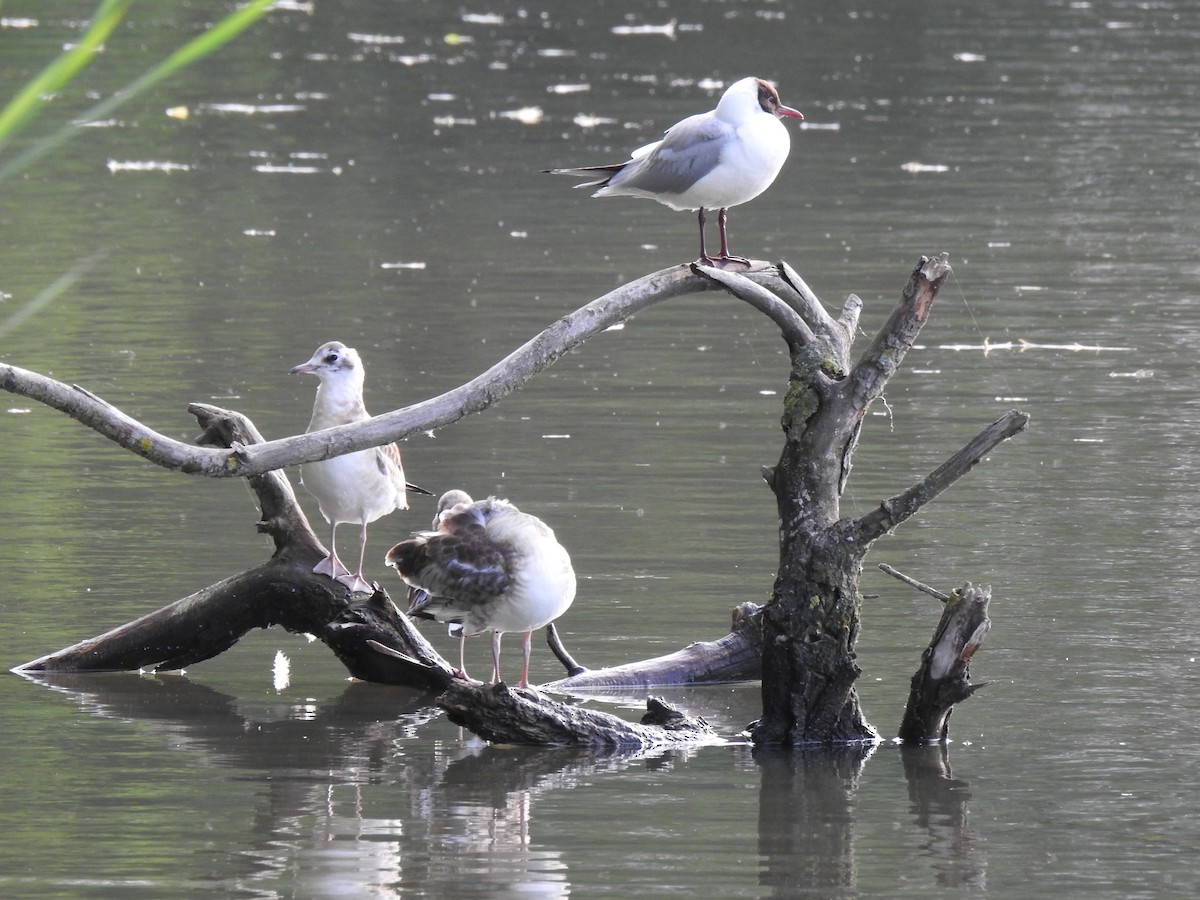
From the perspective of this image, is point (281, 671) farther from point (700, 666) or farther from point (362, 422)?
point (362, 422)

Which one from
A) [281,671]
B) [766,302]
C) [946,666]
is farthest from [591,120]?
[946,666]

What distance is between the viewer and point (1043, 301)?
1627 centimetres

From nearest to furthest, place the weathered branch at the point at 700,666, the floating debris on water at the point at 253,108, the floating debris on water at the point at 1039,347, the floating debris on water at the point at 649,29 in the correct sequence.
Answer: the weathered branch at the point at 700,666 < the floating debris on water at the point at 1039,347 < the floating debris on water at the point at 253,108 < the floating debris on water at the point at 649,29

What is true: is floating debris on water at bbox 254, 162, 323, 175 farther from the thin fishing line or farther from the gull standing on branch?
the gull standing on branch

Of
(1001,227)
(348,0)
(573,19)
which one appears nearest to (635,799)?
(1001,227)

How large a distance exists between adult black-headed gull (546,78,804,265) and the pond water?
6.33 feet

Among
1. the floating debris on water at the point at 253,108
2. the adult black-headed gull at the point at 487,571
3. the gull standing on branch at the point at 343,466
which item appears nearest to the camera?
the adult black-headed gull at the point at 487,571

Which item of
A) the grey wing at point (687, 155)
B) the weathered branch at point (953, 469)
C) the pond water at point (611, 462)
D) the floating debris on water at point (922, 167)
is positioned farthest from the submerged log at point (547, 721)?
the floating debris on water at point (922, 167)

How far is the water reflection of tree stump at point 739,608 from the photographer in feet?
21.7

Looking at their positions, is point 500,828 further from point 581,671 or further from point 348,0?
point 348,0

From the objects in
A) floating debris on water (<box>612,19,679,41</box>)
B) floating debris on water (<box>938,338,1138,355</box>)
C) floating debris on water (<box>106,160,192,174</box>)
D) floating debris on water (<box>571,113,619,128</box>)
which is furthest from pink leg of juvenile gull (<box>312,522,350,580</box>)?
floating debris on water (<box>612,19,679,41</box>)

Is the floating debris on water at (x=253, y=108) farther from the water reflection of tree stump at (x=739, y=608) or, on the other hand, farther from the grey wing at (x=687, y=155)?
the water reflection of tree stump at (x=739, y=608)

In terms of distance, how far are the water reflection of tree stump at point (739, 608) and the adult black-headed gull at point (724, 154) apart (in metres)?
0.87

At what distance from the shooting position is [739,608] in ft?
27.5
